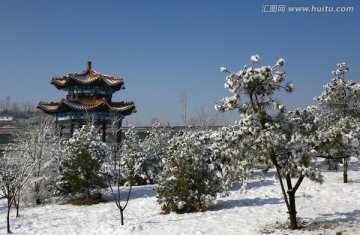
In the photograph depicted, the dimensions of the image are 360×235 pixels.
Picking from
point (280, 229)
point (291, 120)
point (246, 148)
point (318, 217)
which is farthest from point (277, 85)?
point (318, 217)

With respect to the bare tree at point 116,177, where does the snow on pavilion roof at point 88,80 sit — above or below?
above

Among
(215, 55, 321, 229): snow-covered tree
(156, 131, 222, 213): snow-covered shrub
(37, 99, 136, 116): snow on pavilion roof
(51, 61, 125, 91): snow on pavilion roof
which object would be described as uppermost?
(51, 61, 125, 91): snow on pavilion roof

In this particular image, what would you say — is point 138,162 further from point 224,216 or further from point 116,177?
point 224,216

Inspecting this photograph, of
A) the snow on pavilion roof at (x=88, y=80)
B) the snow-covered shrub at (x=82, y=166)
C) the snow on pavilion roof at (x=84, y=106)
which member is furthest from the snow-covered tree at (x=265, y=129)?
the snow on pavilion roof at (x=88, y=80)

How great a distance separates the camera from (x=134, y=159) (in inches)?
968

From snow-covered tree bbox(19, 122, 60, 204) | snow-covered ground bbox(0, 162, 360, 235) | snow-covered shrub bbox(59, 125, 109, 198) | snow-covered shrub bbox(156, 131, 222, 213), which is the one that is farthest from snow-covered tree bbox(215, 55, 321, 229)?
snow-covered tree bbox(19, 122, 60, 204)

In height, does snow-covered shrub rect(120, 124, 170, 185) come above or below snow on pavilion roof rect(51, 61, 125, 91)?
below

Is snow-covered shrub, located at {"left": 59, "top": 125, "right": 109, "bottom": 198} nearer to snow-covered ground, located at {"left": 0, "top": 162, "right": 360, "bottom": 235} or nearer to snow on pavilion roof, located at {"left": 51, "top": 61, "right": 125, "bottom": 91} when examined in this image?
snow-covered ground, located at {"left": 0, "top": 162, "right": 360, "bottom": 235}

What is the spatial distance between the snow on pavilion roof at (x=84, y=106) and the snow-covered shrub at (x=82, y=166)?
40.3 feet

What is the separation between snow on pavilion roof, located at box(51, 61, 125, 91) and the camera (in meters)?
33.6

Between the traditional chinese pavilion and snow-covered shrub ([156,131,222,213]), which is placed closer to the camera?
snow-covered shrub ([156,131,222,213])

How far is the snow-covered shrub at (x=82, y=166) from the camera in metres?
19.4

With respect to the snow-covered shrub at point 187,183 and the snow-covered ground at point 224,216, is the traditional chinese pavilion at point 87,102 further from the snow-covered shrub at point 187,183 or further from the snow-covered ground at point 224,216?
the snow-covered shrub at point 187,183

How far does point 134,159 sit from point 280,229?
15520 millimetres
